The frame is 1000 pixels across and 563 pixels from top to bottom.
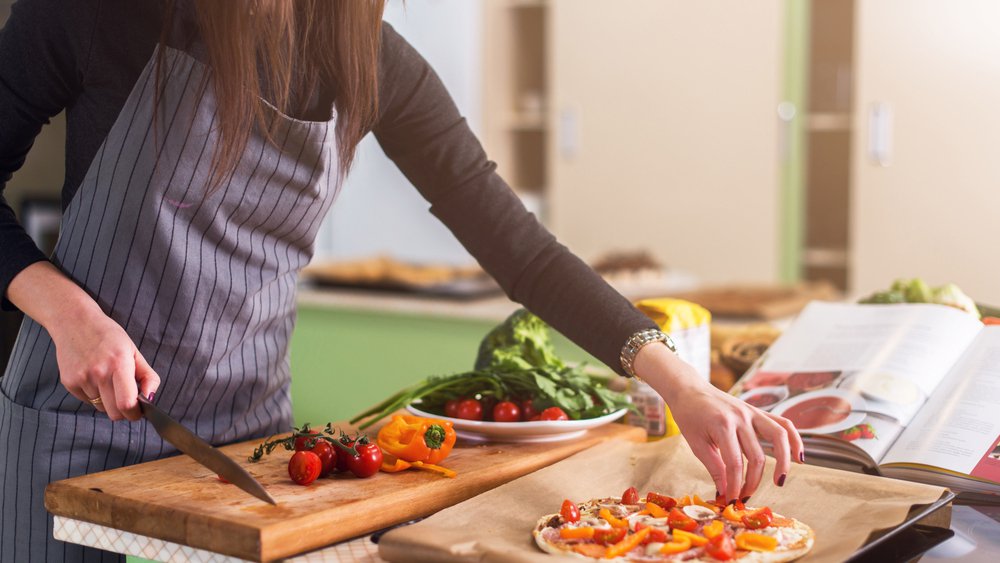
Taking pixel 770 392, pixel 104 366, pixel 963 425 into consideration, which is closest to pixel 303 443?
pixel 104 366

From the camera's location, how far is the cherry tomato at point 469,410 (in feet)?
4.30

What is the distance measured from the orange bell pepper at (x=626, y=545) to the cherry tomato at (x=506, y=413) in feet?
1.24

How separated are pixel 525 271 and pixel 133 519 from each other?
537 millimetres

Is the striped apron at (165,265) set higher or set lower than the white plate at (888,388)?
higher

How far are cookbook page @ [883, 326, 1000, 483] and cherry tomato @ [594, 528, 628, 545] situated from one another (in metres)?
0.40

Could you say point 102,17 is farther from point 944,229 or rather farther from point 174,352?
point 944,229

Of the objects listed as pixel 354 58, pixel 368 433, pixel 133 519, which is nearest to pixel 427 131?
pixel 354 58

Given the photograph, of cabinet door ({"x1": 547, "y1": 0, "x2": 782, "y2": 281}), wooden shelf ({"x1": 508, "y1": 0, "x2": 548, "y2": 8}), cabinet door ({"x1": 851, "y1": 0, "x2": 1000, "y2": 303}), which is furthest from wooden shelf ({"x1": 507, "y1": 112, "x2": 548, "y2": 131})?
cabinet door ({"x1": 851, "y1": 0, "x2": 1000, "y2": 303})

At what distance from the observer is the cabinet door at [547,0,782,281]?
3855mm

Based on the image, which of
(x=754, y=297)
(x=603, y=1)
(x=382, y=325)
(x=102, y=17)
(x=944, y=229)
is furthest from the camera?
(x=603, y=1)

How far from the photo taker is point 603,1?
13.5 ft

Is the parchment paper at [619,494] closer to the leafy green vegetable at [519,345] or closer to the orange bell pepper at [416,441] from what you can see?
the orange bell pepper at [416,441]

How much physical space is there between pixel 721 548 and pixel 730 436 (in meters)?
0.12

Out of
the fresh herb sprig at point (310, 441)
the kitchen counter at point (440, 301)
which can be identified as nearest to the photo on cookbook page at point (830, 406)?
the fresh herb sprig at point (310, 441)
